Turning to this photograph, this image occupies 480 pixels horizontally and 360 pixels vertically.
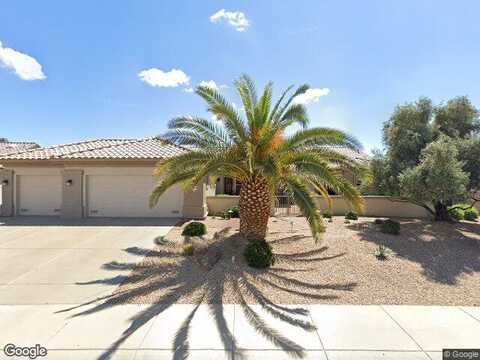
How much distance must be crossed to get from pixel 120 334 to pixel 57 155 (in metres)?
13.9

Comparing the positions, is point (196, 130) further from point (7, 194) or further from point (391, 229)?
point (7, 194)

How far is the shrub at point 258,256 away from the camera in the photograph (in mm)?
6820

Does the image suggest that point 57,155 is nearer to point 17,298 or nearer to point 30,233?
point 30,233

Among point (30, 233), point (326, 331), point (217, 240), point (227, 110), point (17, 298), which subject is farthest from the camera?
point (30, 233)

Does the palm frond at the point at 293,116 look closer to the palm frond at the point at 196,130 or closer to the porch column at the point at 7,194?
the palm frond at the point at 196,130

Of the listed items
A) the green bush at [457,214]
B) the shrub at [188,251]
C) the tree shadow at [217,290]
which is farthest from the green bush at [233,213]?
the green bush at [457,214]

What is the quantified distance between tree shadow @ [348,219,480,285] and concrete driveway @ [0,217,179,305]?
8505 millimetres

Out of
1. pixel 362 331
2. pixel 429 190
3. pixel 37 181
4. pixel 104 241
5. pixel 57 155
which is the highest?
pixel 57 155

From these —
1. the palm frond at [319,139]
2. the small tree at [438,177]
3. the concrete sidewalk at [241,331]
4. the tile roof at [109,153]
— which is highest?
the tile roof at [109,153]

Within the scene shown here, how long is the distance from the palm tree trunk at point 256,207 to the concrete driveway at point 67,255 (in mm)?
3624

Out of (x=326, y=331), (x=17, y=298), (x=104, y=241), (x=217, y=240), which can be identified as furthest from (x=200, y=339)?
(x=104, y=241)

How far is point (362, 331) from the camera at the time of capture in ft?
13.9

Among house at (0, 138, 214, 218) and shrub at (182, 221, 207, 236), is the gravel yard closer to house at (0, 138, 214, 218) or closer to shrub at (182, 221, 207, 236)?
shrub at (182, 221, 207, 236)

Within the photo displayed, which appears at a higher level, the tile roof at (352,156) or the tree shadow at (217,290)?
the tile roof at (352,156)
